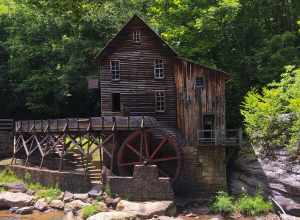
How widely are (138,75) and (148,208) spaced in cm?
857

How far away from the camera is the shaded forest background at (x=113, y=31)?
28500mm

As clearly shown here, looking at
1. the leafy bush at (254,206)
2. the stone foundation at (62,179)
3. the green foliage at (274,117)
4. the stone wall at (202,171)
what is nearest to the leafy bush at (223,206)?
the leafy bush at (254,206)

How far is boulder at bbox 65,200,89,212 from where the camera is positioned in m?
21.5

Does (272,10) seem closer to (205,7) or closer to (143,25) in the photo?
(205,7)

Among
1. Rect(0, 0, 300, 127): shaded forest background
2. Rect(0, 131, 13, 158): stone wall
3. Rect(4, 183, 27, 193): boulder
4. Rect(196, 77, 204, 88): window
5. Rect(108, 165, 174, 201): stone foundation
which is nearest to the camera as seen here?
Rect(108, 165, 174, 201): stone foundation

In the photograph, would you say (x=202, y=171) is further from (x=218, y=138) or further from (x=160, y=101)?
(x=160, y=101)

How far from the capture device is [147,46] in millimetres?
25984

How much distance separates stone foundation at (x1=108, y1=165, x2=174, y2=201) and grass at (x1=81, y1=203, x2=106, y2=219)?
5.32 feet

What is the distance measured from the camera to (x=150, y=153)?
25328 millimetres

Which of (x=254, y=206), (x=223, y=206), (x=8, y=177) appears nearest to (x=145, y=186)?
(x=223, y=206)

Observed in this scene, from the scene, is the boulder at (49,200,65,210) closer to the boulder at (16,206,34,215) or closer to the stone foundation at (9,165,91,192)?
the boulder at (16,206,34,215)

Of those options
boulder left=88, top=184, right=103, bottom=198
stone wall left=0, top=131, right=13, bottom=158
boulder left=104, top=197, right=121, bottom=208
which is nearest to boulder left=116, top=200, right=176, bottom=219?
boulder left=104, top=197, right=121, bottom=208

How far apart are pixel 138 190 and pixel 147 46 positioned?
29.0 ft

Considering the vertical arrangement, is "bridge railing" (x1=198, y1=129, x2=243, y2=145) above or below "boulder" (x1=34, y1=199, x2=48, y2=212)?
above
